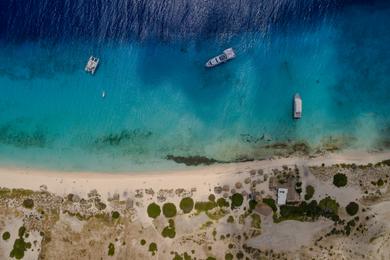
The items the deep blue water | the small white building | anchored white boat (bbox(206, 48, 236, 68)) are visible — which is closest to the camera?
the small white building

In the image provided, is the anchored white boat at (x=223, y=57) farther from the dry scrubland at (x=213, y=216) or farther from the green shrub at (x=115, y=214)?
the green shrub at (x=115, y=214)

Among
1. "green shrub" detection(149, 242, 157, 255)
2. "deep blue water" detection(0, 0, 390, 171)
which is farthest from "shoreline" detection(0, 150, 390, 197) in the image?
"green shrub" detection(149, 242, 157, 255)

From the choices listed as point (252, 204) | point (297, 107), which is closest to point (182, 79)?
point (297, 107)

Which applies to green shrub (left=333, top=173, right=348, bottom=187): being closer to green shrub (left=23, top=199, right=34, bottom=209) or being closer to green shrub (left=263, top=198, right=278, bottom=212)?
green shrub (left=263, top=198, right=278, bottom=212)

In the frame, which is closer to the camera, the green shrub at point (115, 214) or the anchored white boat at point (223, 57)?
the green shrub at point (115, 214)

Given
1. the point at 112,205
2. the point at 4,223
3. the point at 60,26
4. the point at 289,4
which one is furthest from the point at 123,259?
the point at 289,4

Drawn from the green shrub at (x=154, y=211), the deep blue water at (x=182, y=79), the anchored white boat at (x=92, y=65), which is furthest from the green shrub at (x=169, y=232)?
the anchored white boat at (x=92, y=65)
